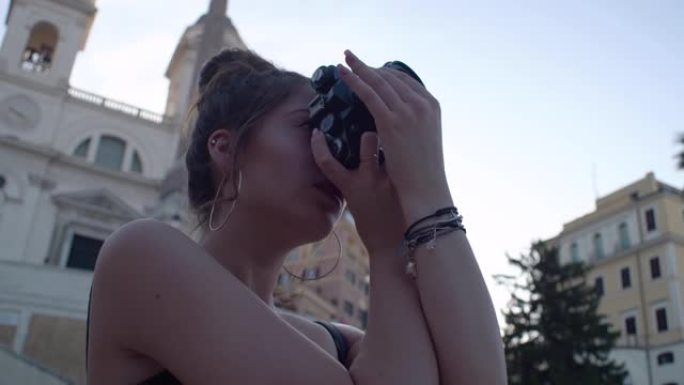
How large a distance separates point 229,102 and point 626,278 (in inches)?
1597

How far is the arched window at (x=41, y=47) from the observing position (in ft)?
A: 102

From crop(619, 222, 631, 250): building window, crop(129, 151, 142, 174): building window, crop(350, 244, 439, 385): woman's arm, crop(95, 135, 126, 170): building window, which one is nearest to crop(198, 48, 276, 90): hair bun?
crop(350, 244, 439, 385): woman's arm

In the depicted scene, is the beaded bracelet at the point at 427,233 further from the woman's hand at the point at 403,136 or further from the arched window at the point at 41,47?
the arched window at the point at 41,47

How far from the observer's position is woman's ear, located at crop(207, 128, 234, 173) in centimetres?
169

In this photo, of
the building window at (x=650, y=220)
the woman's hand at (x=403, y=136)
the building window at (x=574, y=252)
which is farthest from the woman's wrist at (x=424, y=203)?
the building window at (x=574, y=252)

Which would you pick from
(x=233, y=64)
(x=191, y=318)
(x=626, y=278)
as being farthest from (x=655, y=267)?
(x=191, y=318)

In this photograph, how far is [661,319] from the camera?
116 feet

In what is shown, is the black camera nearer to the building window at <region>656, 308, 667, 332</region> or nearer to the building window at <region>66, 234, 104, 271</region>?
the building window at <region>66, 234, 104, 271</region>

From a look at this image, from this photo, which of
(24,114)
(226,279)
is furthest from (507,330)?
(24,114)

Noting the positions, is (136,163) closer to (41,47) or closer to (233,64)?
(41,47)

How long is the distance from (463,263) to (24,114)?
105 ft

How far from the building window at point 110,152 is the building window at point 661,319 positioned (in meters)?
29.9

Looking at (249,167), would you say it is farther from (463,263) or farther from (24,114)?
(24,114)

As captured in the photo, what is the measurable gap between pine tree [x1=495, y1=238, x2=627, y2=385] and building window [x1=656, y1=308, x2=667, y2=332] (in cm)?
1503
